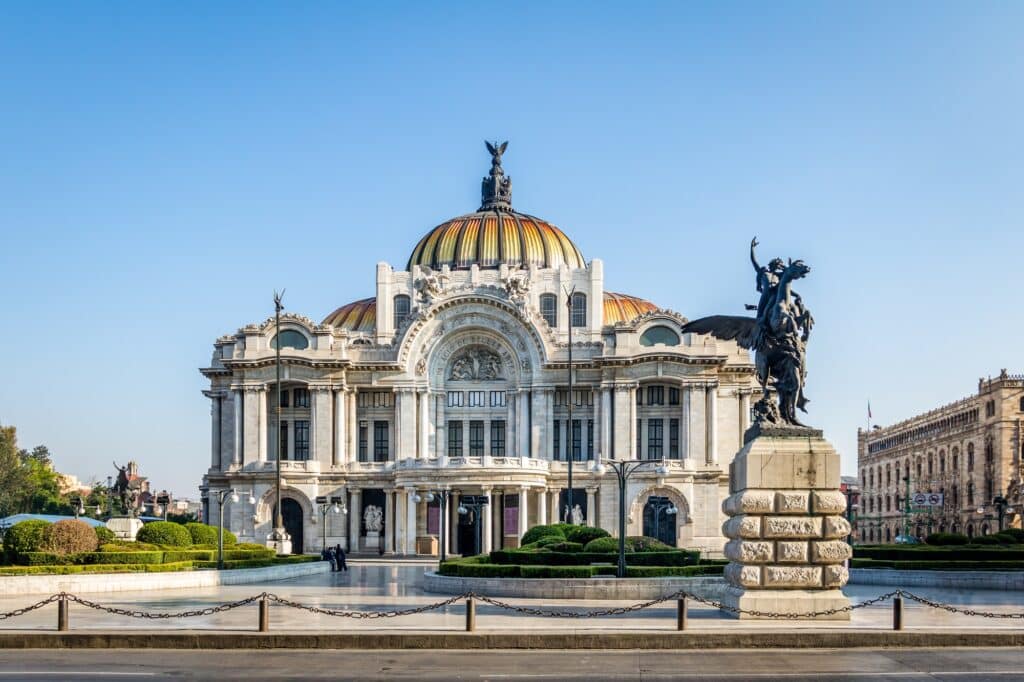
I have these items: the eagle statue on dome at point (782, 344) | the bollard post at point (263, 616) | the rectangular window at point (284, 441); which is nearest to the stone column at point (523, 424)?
the rectangular window at point (284, 441)

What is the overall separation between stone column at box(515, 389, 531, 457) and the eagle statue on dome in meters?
56.2

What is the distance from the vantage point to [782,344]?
28844mm

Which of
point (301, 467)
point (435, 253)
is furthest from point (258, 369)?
point (435, 253)

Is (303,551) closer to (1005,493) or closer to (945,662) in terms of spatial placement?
(1005,493)

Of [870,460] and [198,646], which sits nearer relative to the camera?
[198,646]

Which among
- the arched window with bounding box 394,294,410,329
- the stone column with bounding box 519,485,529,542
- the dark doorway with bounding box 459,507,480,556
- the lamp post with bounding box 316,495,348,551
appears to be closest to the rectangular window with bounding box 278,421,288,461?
the lamp post with bounding box 316,495,348,551

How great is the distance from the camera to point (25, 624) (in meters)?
29.0

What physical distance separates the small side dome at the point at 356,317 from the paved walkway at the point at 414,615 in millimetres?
50419

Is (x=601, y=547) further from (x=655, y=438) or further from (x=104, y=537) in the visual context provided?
(x=655, y=438)

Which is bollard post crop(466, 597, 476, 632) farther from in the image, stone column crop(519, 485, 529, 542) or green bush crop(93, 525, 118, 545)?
stone column crop(519, 485, 529, 542)

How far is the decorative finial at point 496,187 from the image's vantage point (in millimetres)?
102188

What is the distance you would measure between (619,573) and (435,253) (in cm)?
5795

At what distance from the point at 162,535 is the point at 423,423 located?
118 ft

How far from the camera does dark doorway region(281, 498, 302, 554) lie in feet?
282
